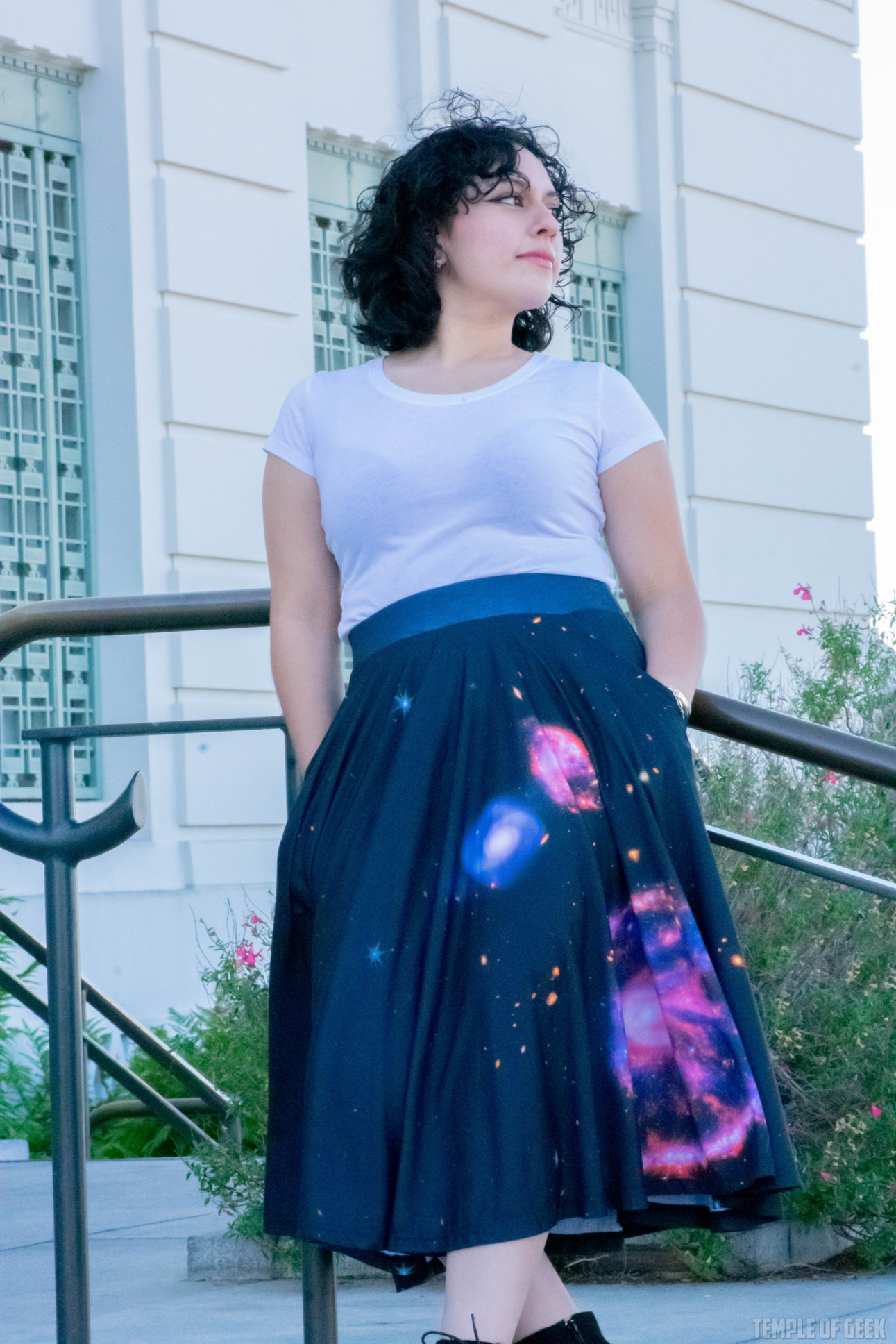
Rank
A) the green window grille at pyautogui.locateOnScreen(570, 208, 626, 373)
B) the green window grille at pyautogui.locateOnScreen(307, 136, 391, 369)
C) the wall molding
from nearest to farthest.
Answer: the wall molding, the green window grille at pyautogui.locateOnScreen(307, 136, 391, 369), the green window grille at pyautogui.locateOnScreen(570, 208, 626, 373)

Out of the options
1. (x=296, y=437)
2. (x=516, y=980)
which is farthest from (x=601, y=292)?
(x=516, y=980)

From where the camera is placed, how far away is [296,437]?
2.28 m

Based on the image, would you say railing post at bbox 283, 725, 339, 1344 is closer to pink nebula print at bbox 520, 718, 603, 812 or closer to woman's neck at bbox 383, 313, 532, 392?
pink nebula print at bbox 520, 718, 603, 812

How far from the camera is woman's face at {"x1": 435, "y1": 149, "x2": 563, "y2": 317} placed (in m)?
2.29

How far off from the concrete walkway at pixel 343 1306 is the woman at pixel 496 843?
941 mm

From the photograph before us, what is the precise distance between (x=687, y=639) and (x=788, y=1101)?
4.79ft

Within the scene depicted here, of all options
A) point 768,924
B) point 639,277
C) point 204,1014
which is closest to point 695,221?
point 639,277

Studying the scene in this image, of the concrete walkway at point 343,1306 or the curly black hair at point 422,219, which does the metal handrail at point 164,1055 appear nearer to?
the concrete walkway at point 343,1306

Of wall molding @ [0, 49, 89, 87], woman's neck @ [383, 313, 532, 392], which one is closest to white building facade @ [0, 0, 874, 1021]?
wall molding @ [0, 49, 89, 87]

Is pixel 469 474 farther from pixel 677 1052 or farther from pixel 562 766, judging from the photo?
pixel 677 1052

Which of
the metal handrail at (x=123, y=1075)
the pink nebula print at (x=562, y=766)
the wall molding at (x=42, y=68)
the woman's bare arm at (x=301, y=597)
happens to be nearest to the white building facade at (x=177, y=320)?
the wall molding at (x=42, y=68)

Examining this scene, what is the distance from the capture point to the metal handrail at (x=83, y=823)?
2158 mm

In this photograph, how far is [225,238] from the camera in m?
6.79

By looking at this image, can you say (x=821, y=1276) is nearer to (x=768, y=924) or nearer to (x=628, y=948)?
(x=768, y=924)
